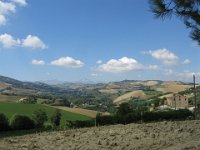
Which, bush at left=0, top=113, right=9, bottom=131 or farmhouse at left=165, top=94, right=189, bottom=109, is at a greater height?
farmhouse at left=165, top=94, right=189, bottom=109

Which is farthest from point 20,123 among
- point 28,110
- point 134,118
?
A: point 28,110

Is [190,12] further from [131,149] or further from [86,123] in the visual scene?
[86,123]

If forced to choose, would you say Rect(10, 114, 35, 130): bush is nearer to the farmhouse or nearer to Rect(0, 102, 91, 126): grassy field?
Rect(0, 102, 91, 126): grassy field

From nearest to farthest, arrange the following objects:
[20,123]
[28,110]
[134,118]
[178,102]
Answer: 1. [134,118]
2. [20,123]
3. [28,110]
4. [178,102]

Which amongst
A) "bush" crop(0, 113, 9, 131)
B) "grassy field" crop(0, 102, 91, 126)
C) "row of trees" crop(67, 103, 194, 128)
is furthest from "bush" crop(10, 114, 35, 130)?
"grassy field" crop(0, 102, 91, 126)

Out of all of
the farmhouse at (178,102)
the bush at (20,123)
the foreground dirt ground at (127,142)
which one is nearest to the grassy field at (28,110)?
the farmhouse at (178,102)

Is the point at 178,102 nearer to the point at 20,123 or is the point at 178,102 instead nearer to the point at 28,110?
the point at 28,110

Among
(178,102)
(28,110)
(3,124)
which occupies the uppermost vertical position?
(178,102)

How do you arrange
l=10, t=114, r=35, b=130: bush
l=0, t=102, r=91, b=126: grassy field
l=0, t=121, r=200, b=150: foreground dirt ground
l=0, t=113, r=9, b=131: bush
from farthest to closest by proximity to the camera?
l=0, t=102, r=91, b=126: grassy field < l=10, t=114, r=35, b=130: bush < l=0, t=113, r=9, b=131: bush < l=0, t=121, r=200, b=150: foreground dirt ground

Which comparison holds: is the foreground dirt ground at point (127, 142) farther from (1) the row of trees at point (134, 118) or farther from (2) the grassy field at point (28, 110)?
(2) the grassy field at point (28, 110)

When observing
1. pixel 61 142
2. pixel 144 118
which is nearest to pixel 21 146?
pixel 61 142

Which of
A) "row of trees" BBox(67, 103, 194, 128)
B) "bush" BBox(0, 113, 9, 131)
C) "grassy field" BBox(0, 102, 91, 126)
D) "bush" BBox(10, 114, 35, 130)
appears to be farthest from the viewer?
"grassy field" BBox(0, 102, 91, 126)

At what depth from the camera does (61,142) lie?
18.6 metres

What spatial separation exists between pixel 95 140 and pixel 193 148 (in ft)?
18.3
